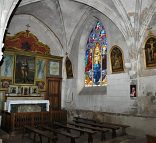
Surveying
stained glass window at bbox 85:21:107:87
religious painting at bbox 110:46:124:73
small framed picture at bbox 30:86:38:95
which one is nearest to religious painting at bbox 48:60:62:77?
small framed picture at bbox 30:86:38:95

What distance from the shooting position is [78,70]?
12023 mm

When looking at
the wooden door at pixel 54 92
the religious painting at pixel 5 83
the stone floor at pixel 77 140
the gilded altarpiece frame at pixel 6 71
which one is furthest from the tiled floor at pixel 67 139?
the wooden door at pixel 54 92

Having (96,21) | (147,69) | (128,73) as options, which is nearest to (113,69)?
(128,73)

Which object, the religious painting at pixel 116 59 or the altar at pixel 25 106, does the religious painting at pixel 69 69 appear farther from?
the religious painting at pixel 116 59

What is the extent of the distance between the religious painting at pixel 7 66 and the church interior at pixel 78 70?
0.17 ft

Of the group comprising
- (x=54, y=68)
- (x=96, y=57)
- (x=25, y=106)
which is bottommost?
(x=25, y=106)

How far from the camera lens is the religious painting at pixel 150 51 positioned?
804 centimetres

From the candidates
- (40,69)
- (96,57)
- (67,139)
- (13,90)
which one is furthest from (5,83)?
(96,57)

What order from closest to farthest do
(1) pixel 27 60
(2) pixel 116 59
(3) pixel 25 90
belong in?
(2) pixel 116 59 < (3) pixel 25 90 < (1) pixel 27 60

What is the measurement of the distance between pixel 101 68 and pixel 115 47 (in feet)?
5.48

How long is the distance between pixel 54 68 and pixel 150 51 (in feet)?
20.9

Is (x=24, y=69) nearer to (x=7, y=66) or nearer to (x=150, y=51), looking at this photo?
(x=7, y=66)

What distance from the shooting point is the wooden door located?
12227mm

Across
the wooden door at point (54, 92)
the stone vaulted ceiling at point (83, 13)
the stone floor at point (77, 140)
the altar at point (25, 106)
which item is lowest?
the stone floor at point (77, 140)
